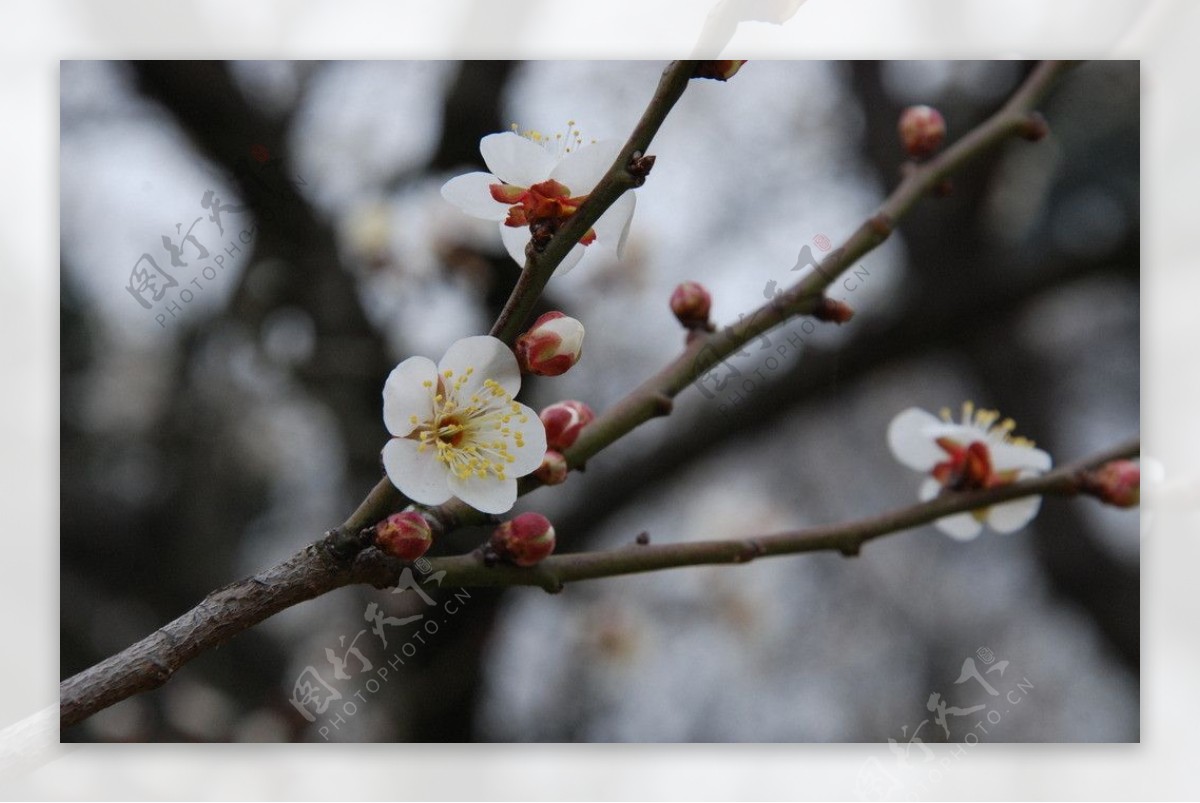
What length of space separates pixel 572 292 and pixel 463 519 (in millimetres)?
791

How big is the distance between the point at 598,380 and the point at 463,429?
0.74m

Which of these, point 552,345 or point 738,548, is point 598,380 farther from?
point 552,345

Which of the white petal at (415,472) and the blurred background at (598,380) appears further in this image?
the blurred background at (598,380)

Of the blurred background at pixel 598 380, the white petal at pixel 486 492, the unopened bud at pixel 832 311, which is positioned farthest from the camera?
the blurred background at pixel 598 380

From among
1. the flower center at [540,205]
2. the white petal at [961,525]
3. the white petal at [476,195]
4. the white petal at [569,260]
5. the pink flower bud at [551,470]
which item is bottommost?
the pink flower bud at [551,470]

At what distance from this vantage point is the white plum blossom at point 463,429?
94 cm

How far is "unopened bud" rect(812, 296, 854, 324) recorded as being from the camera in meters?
1.12

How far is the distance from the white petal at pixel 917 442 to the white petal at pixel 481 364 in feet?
1.81

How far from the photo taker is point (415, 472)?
0.94 meters

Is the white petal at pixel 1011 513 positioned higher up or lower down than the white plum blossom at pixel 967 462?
lower down

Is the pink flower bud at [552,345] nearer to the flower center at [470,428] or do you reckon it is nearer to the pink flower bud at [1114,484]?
the flower center at [470,428]

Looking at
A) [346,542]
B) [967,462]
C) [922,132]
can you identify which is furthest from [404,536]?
[922,132]

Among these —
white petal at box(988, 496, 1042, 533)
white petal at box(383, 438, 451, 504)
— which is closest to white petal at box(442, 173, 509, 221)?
white petal at box(383, 438, 451, 504)

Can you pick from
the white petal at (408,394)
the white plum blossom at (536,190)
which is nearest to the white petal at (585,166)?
the white plum blossom at (536,190)
